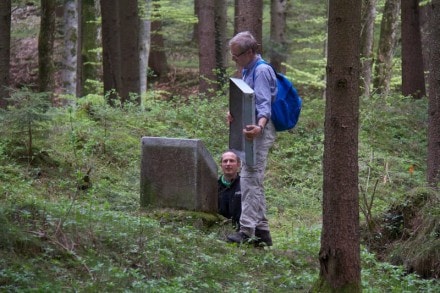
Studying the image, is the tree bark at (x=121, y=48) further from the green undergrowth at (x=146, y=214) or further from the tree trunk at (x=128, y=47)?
the green undergrowth at (x=146, y=214)

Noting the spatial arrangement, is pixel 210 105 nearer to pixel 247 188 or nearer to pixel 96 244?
pixel 247 188

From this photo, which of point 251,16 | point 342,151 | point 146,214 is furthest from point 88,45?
point 342,151

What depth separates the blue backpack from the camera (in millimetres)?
Result: 7941

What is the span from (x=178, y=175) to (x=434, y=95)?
14.1 ft

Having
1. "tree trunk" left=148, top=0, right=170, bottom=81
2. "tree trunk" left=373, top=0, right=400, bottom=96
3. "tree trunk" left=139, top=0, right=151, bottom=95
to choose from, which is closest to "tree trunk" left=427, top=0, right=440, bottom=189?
"tree trunk" left=373, top=0, right=400, bottom=96

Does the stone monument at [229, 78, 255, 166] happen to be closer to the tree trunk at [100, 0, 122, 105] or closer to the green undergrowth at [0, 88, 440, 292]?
the green undergrowth at [0, 88, 440, 292]

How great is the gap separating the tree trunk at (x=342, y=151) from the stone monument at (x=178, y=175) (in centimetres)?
295

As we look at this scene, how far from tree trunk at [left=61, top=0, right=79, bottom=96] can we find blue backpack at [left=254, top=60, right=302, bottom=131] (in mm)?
12718

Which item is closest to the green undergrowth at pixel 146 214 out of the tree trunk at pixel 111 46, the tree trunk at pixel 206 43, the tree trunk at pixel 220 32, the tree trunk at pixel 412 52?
the tree trunk at pixel 111 46

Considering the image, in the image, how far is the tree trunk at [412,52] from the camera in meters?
19.2

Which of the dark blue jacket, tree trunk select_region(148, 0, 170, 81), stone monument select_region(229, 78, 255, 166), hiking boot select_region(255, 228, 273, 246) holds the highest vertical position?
tree trunk select_region(148, 0, 170, 81)

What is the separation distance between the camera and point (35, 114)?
1011 centimetres

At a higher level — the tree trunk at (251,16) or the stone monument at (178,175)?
the tree trunk at (251,16)

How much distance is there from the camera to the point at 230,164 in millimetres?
9047
